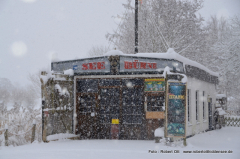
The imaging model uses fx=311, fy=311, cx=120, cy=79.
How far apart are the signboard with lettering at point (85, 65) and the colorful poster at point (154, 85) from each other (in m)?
1.93

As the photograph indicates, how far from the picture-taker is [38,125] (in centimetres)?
1630

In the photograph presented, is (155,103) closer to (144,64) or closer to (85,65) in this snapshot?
(144,64)

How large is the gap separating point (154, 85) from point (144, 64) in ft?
3.50

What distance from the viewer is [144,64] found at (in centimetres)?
1397

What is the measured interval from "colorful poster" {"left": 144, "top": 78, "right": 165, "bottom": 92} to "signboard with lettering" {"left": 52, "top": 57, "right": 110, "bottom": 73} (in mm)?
1933

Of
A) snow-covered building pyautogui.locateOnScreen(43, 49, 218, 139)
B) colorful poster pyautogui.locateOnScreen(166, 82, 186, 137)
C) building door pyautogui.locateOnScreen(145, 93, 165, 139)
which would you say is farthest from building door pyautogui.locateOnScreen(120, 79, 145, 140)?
colorful poster pyautogui.locateOnScreen(166, 82, 186, 137)

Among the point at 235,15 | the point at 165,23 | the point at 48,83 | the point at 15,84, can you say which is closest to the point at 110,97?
the point at 48,83

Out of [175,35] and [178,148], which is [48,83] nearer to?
[178,148]

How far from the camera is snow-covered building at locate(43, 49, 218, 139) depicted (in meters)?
14.0

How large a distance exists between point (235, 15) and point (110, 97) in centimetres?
2137

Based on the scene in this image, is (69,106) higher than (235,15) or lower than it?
lower

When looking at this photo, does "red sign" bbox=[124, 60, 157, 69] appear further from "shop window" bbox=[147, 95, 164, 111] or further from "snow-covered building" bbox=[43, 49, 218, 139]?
"shop window" bbox=[147, 95, 164, 111]

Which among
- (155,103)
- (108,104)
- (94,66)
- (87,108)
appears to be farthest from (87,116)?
(155,103)

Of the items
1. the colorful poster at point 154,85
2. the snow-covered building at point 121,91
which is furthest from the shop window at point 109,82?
the colorful poster at point 154,85
